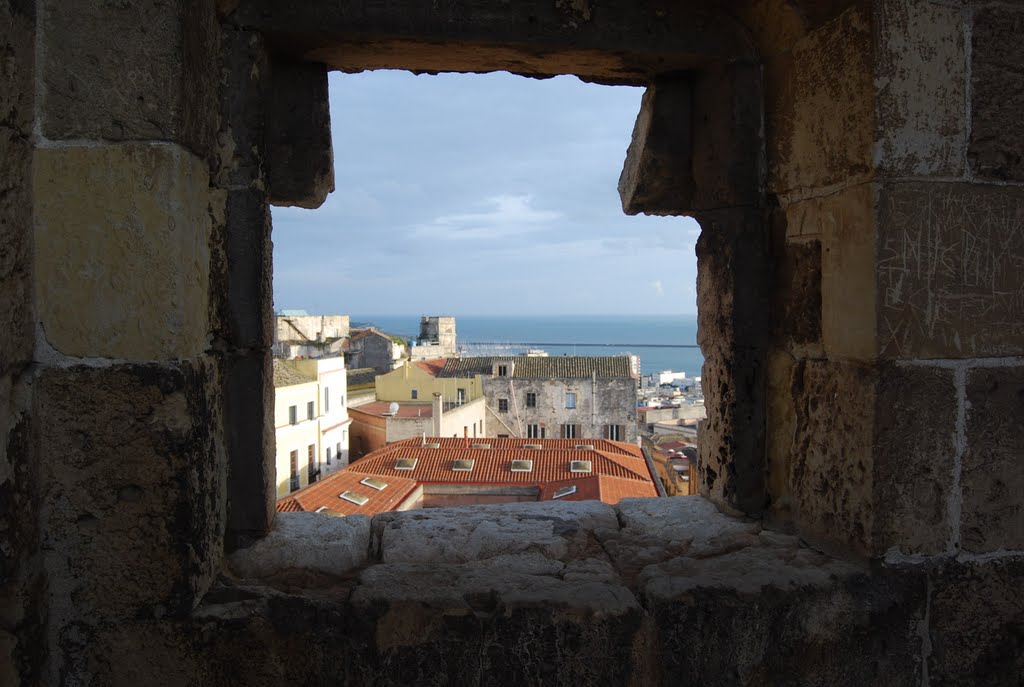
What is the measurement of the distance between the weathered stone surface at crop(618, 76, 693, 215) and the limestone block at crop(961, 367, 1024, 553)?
902 millimetres

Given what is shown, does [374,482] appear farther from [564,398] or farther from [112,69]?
[564,398]

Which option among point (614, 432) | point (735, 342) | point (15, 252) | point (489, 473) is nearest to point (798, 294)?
point (735, 342)

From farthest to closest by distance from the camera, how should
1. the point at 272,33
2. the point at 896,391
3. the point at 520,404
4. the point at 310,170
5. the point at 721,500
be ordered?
the point at 520,404 → the point at 721,500 → the point at 310,170 → the point at 272,33 → the point at 896,391

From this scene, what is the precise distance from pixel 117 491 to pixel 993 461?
188 cm

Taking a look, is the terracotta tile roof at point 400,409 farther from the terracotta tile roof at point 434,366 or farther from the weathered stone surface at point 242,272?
the weathered stone surface at point 242,272

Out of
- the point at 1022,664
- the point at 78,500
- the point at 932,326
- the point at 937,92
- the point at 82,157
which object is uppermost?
the point at 937,92

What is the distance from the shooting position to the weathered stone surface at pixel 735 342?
2.03 meters

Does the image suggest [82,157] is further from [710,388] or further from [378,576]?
[710,388]

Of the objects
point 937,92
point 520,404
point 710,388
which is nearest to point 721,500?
point 710,388

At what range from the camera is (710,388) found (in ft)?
7.21

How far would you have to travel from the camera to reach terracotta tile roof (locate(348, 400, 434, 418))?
20.6 meters

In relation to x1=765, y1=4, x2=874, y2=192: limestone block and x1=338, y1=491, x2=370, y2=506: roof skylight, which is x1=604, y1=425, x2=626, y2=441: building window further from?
x1=765, y1=4, x2=874, y2=192: limestone block

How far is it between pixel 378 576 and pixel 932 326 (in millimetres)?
1348

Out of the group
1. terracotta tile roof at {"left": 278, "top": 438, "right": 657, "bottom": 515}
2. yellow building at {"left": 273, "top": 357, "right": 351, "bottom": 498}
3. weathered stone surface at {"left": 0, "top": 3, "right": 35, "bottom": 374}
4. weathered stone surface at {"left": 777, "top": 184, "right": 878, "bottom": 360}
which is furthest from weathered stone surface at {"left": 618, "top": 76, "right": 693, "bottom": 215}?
yellow building at {"left": 273, "top": 357, "right": 351, "bottom": 498}
